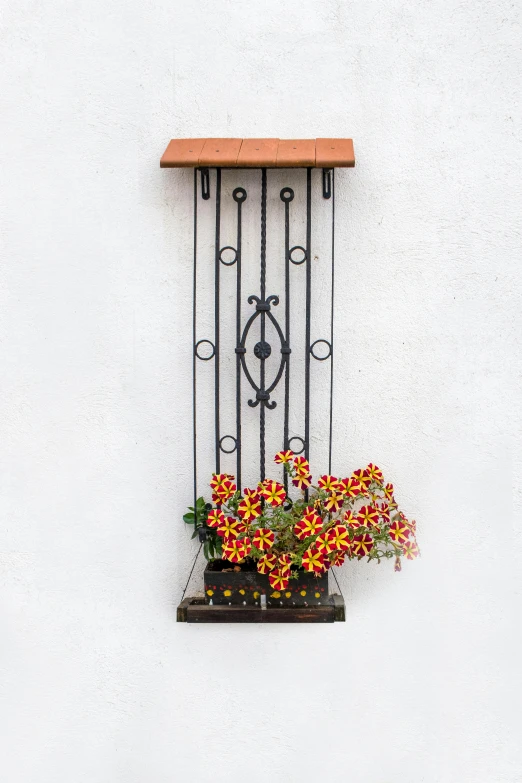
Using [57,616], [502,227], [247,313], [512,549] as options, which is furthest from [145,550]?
[502,227]

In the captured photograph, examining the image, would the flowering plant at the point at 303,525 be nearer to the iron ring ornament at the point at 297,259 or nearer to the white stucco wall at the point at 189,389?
the white stucco wall at the point at 189,389

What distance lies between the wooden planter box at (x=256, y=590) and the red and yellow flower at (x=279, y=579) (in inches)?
1.8

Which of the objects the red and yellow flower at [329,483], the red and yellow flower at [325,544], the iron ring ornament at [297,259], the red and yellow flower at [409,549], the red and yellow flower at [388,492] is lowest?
the red and yellow flower at [409,549]

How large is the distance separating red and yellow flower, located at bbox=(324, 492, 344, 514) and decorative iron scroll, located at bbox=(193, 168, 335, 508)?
0.42ft

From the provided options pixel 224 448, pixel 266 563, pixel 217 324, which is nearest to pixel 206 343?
pixel 217 324

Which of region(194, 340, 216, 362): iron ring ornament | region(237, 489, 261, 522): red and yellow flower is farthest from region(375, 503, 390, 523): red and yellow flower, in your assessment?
region(194, 340, 216, 362): iron ring ornament

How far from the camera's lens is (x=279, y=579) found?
1558 millimetres

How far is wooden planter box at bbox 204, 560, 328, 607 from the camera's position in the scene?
1618 mm

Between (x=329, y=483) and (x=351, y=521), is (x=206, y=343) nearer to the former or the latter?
(x=329, y=483)

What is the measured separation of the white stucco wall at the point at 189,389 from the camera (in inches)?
67.9

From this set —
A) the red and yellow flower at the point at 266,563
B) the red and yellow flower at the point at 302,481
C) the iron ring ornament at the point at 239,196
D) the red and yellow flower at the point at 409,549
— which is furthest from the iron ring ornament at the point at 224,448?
the iron ring ornament at the point at 239,196

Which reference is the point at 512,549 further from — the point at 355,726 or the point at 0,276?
the point at 0,276

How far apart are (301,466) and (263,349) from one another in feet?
1.09

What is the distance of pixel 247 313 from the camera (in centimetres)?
176
